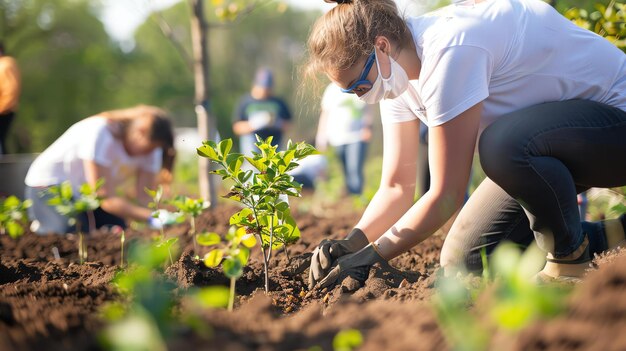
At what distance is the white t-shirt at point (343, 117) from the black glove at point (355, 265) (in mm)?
4586

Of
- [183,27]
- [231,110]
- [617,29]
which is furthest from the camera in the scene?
[183,27]

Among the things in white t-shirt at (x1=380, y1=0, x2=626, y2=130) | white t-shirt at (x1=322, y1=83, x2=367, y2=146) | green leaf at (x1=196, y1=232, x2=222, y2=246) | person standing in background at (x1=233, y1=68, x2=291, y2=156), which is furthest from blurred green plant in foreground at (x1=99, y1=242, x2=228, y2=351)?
person standing in background at (x1=233, y1=68, x2=291, y2=156)

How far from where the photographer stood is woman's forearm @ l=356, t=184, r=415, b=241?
252cm

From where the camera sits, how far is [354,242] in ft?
7.94

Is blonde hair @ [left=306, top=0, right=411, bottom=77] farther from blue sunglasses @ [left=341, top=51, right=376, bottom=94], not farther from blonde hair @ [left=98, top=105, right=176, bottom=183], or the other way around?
blonde hair @ [left=98, top=105, right=176, bottom=183]

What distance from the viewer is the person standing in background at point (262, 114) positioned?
769 cm

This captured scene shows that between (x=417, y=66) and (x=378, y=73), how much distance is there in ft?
0.45

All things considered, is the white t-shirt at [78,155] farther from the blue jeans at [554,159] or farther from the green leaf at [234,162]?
the blue jeans at [554,159]

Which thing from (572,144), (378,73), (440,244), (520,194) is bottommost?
(440,244)

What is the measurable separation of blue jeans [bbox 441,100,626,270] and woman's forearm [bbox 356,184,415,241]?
0.78 feet

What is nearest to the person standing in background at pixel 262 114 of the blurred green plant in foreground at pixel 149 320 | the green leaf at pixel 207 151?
the green leaf at pixel 207 151

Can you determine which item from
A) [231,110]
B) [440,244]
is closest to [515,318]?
[440,244]

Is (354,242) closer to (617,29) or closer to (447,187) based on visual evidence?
(447,187)

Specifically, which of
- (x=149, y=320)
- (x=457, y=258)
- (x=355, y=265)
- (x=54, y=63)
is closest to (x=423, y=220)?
(x=355, y=265)
